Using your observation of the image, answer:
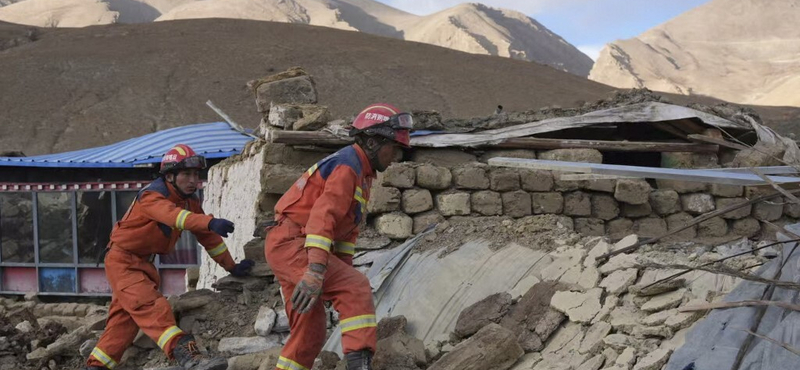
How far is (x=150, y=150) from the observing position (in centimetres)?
1435

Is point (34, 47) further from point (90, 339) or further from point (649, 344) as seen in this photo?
point (649, 344)

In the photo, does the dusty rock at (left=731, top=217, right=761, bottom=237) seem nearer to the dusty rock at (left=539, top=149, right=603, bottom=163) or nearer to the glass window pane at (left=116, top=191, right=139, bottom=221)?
the dusty rock at (left=539, top=149, right=603, bottom=163)

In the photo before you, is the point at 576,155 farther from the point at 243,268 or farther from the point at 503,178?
the point at 243,268

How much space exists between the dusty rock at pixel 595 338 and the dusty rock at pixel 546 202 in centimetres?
249

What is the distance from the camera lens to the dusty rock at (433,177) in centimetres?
681

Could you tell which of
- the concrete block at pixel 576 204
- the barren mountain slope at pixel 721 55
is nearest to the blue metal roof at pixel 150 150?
the concrete block at pixel 576 204

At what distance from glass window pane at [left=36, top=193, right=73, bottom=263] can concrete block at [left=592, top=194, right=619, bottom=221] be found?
10414 mm

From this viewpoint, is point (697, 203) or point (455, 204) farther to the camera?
point (697, 203)

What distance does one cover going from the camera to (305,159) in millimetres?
7047

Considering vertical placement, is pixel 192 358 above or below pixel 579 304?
below

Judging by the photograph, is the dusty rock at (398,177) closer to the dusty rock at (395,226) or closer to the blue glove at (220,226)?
the dusty rock at (395,226)

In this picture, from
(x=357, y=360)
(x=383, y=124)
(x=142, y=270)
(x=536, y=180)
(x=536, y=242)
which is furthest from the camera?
(x=536, y=180)

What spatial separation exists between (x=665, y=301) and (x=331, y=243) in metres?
1.70

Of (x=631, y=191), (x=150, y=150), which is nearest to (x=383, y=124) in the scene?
(x=631, y=191)
